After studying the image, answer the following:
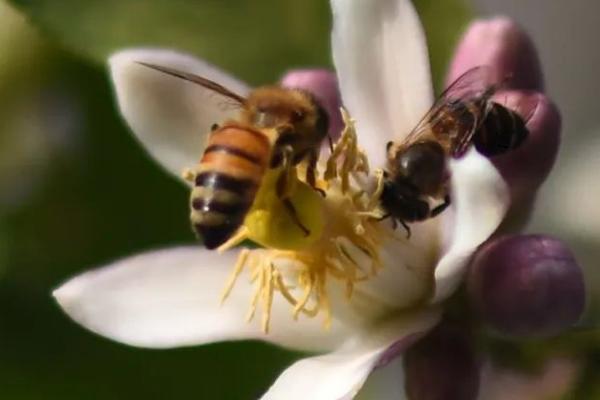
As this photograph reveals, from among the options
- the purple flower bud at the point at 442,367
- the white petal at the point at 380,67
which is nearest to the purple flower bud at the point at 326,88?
the white petal at the point at 380,67

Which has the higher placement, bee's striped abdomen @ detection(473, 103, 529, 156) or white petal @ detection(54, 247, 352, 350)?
bee's striped abdomen @ detection(473, 103, 529, 156)

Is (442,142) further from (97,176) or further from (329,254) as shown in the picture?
(97,176)

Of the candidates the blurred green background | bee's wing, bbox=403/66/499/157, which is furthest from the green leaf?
bee's wing, bbox=403/66/499/157

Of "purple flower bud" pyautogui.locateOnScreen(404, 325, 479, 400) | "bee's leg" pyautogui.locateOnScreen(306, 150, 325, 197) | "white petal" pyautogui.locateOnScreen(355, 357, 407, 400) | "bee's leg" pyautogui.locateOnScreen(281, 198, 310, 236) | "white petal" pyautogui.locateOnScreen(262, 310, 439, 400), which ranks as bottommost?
"white petal" pyautogui.locateOnScreen(355, 357, 407, 400)

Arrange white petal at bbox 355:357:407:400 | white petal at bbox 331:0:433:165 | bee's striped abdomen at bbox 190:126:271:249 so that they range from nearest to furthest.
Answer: bee's striped abdomen at bbox 190:126:271:249
white petal at bbox 331:0:433:165
white petal at bbox 355:357:407:400

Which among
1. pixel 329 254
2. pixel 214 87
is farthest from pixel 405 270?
pixel 214 87

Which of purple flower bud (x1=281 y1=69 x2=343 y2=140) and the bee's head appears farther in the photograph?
purple flower bud (x1=281 y1=69 x2=343 y2=140)

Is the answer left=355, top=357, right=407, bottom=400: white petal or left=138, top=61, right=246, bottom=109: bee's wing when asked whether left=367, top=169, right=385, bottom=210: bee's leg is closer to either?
left=138, top=61, right=246, bottom=109: bee's wing
